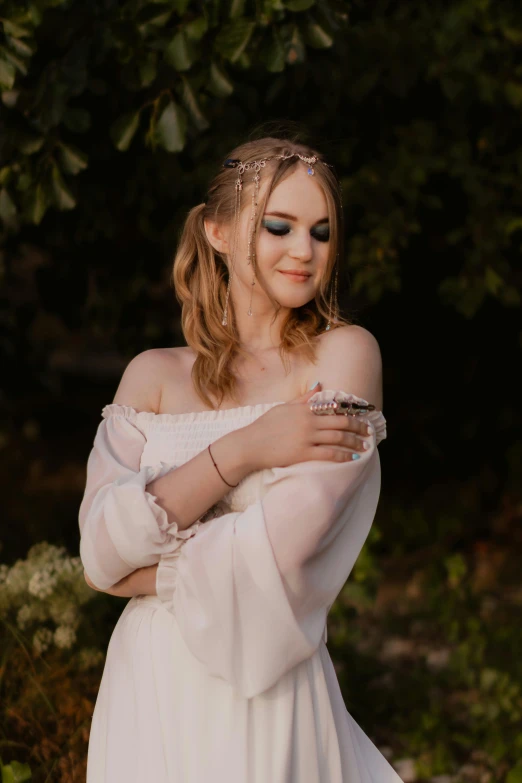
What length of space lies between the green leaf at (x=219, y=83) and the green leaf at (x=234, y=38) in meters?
0.11

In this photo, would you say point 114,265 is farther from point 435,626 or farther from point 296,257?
point 296,257

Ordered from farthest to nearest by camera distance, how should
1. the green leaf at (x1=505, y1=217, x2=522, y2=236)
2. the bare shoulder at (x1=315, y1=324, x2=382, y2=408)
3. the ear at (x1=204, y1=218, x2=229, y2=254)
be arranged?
1. the green leaf at (x1=505, y1=217, x2=522, y2=236)
2. the ear at (x1=204, y1=218, x2=229, y2=254)
3. the bare shoulder at (x1=315, y1=324, x2=382, y2=408)

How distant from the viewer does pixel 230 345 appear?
231cm

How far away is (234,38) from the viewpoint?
2865 millimetres

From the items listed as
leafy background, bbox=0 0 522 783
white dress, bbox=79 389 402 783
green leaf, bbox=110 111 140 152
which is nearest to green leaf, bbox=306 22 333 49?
leafy background, bbox=0 0 522 783

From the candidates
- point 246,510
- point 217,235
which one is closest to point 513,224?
point 217,235

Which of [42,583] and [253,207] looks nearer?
[253,207]

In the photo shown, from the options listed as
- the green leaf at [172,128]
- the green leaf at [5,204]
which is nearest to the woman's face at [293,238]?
the green leaf at [172,128]

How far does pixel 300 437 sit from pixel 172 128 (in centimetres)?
131

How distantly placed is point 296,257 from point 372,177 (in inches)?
81.6

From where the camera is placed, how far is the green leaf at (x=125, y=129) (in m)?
3.10

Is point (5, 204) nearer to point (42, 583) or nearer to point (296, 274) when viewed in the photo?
point (42, 583)

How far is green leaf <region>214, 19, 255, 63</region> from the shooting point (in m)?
2.86

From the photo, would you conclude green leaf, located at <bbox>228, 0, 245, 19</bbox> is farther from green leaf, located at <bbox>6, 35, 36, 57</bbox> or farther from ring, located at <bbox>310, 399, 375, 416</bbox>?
ring, located at <bbox>310, 399, 375, 416</bbox>
